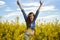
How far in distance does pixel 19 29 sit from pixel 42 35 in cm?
88

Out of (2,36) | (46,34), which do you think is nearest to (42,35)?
(46,34)

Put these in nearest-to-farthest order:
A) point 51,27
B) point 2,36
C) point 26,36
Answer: point 26,36, point 2,36, point 51,27

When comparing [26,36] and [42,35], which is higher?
[26,36]

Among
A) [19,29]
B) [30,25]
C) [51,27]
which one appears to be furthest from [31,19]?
[51,27]

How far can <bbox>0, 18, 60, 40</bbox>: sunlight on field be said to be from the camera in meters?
8.59

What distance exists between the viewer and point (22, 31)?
29.3 feet

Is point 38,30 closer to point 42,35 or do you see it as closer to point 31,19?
point 42,35

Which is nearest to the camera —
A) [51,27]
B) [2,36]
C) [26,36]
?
[26,36]

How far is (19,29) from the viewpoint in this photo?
890cm

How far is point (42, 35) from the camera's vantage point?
8.96 meters

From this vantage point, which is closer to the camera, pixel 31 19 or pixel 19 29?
pixel 31 19

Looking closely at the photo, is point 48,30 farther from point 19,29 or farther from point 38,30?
point 19,29

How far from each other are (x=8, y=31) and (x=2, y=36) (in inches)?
11.1

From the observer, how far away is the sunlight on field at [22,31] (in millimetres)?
8586
